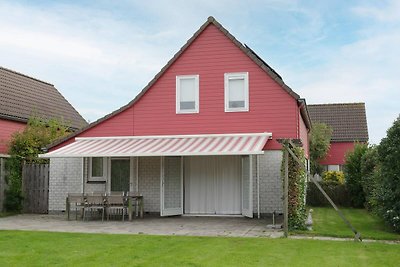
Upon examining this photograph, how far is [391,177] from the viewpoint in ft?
53.9

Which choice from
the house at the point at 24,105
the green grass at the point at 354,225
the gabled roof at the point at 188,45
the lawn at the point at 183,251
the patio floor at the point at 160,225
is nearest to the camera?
the lawn at the point at 183,251

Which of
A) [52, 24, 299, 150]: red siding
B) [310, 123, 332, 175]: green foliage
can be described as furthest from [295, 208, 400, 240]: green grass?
[310, 123, 332, 175]: green foliage

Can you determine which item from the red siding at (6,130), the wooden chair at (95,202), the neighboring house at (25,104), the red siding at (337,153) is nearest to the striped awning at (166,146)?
the wooden chair at (95,202)

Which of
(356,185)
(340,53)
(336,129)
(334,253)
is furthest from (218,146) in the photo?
(336,129)

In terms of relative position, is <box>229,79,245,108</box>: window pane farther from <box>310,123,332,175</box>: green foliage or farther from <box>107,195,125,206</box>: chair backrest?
<box>310,123,332,175</box>: green foliage

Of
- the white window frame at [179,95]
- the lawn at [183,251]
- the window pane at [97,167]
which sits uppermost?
the white window frame at [179,95]

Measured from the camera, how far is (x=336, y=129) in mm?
46562

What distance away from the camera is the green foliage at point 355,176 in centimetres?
2816

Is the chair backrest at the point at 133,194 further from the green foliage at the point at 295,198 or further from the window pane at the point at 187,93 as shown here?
the green foliage at the point at 295,198

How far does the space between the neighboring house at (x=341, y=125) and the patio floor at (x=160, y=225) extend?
25801 millimetres

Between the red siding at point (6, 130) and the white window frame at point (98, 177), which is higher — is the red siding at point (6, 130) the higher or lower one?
the higher one

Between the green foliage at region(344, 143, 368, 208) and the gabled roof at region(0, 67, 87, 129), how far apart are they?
17.2 metres

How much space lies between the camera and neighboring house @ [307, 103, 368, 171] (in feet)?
149

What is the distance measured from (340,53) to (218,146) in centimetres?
615
